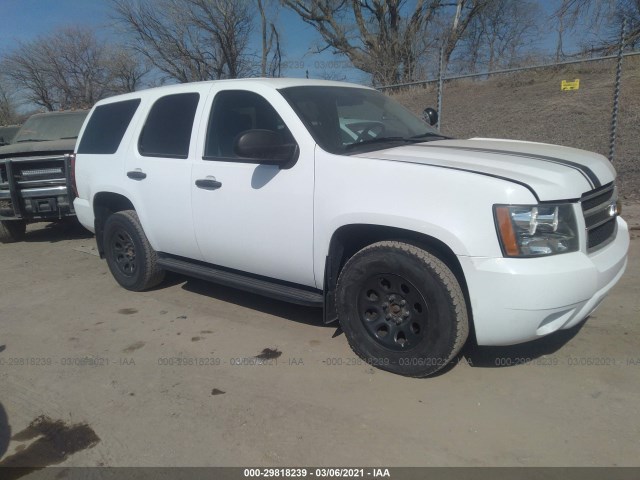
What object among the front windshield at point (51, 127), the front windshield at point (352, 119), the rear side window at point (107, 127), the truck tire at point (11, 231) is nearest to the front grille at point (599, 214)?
the front windshield at point (352, 119)

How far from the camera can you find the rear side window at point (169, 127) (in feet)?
13.6

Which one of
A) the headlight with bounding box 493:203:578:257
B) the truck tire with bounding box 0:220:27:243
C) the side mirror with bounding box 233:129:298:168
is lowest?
the truck tire with bounding box 0:220:27:243

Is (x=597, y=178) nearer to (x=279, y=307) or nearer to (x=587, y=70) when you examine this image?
(x=279, y=307)

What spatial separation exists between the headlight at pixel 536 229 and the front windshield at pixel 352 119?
1.16m

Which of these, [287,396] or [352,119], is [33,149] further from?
[287,396]

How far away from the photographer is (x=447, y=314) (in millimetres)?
2814

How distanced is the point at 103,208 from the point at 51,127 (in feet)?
15.9

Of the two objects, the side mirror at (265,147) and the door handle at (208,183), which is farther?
the door handle at (208,183)

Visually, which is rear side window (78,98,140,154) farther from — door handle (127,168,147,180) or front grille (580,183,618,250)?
front grille (580,183,618,250)

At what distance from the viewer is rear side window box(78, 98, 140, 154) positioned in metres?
4.82

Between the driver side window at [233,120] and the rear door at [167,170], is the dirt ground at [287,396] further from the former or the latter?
the driver side window at [233,120]

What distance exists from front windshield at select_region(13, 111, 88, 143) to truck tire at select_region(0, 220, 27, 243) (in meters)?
1.61

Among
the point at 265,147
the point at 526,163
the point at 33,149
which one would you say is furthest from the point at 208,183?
the point at 33,149

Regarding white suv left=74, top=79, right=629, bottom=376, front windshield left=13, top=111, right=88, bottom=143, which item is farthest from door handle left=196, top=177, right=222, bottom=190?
front windshield left=13, top=111, right=88, bottom=143
